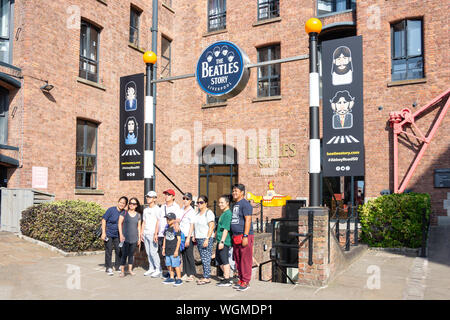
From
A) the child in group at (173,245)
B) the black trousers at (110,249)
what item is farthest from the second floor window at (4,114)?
the child in group at (173,245)

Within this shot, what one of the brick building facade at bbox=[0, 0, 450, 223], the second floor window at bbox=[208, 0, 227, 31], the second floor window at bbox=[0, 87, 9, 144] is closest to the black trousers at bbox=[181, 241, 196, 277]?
the brick building facade at bbox=[0, 0, 450, 223]

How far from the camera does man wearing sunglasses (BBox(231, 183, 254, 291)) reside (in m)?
6.75

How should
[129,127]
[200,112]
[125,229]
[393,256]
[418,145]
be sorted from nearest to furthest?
[125,229] → [129,127] → [393,256] → [418,145] → [200,112]

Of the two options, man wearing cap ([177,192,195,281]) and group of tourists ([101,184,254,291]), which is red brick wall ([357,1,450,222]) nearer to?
group of tourists ([101,184,254,291])

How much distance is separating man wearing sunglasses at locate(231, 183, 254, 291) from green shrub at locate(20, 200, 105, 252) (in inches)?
235

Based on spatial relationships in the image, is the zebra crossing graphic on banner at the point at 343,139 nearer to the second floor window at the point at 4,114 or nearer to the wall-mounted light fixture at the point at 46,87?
the wall-mounted light fixture at the point at 46,87

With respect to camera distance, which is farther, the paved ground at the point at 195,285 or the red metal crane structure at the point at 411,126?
the red metal crane structure at the point at 411,126

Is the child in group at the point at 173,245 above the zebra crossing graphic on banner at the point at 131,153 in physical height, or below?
below

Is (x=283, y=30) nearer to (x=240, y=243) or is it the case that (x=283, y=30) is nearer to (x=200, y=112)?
(x=200, y=112)

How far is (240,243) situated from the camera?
6.82 m

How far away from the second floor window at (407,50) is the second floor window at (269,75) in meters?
4.80

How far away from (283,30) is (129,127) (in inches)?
409

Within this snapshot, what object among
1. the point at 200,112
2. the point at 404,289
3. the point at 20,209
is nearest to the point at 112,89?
the point at 200,112

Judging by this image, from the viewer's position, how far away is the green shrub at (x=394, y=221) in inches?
435
